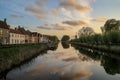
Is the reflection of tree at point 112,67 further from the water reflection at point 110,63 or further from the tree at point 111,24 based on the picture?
the tree at point 111,24

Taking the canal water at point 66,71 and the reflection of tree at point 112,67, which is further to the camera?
the reflection of tree at point 112,67

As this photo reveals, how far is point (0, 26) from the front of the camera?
76.9 m

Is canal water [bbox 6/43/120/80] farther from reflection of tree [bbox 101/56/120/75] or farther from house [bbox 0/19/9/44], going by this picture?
house [bbox 0/19/9/44]

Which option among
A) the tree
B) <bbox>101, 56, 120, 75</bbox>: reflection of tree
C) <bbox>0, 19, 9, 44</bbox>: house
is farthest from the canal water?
the tree

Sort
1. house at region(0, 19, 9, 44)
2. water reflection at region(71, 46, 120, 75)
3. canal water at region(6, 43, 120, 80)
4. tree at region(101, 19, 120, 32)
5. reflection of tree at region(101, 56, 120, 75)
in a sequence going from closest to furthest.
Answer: canal water at region(6, 43, 120, 80) < reflection of tree at region(101, 56, 120, 75) < water reflection at region(71, 46, 120, 75) < house at region(0, 19, 9, 44) < tree at region(101, 19, 120, 32)

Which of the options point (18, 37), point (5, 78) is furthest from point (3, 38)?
point (5, 78)

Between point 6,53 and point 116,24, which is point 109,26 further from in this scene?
point 6,53

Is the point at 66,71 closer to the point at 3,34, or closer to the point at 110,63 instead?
the point at 110,63

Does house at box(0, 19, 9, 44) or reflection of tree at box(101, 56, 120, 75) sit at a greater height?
house at box(0, 19, 9, 44)

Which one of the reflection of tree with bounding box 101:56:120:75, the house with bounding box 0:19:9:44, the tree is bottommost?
the reflection of tree with bounding box 101:56:120:75

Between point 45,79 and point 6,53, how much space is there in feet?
29.6

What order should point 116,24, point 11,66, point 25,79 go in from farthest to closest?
point 116,24
point 11,66
point 25,79

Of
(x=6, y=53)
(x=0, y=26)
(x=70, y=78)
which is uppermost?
(x=0, y=26)

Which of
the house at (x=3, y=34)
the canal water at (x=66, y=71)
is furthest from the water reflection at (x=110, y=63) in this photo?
the house at (x=3, y=34)
